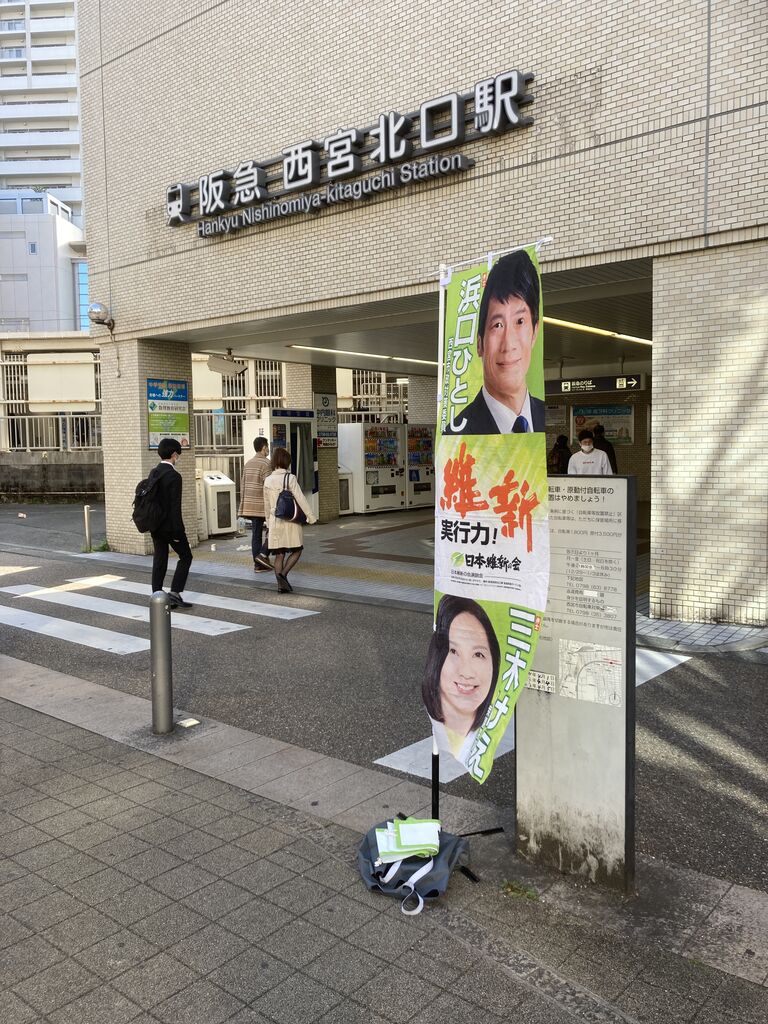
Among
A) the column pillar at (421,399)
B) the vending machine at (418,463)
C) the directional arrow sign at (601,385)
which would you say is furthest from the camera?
the column pillar at (421,399)

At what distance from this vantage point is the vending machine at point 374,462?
65.8 feet

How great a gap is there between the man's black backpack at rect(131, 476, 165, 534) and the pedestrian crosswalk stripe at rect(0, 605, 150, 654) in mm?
1249

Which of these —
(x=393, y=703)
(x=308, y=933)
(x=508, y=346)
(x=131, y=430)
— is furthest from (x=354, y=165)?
(x=308, y=933)

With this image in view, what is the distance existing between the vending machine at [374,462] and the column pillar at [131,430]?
5462 mm

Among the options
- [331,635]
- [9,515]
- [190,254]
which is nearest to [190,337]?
[190,254]

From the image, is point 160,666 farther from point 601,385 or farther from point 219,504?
point 601,385

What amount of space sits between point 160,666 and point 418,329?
1006cm

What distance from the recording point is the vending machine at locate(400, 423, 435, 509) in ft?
70.0

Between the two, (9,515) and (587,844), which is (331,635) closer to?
(587,844)

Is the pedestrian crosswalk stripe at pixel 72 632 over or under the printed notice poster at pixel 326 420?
under

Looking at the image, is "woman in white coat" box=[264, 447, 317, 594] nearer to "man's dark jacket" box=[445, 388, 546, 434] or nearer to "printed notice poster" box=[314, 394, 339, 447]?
"man's dark jacket" box=[445, 388, 546, 434]

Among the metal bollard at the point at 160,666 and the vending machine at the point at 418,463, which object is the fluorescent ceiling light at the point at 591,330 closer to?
the vending machine at the point at 418,463

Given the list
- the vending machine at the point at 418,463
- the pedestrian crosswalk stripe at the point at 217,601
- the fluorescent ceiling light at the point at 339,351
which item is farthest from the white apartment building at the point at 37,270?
the pedestrian crosswalk stripe at the point at 217,601

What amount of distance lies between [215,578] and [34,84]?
82.5 meters
